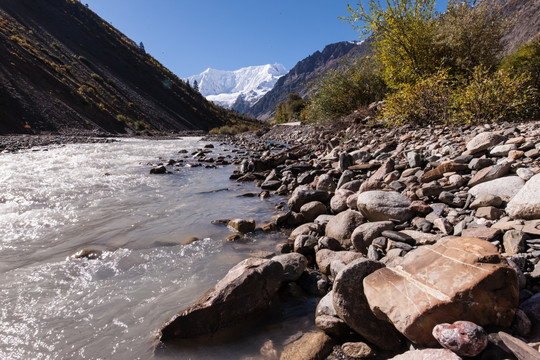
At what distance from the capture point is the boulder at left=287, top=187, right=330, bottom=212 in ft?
19.3

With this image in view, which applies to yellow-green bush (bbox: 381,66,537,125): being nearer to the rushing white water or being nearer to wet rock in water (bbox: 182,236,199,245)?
the rushing white water

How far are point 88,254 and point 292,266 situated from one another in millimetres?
3092

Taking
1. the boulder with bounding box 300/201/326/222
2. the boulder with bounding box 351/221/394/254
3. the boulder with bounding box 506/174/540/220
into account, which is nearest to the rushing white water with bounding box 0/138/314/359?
the boulder with bounding box 300/201/326/222

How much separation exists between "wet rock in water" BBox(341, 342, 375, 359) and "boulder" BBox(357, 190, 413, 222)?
80.7 inches

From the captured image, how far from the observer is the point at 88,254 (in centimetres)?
422

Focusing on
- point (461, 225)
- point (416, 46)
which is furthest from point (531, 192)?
point (416, 46)

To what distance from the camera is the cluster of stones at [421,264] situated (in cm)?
193

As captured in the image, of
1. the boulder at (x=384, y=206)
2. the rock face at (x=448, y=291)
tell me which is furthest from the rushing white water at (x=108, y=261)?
the boulder at (x=384, y=206)

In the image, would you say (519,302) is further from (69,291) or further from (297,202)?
(69,291)

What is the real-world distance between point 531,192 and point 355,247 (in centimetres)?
199

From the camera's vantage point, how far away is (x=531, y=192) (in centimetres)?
292

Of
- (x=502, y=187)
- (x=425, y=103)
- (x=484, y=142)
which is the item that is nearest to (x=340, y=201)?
(x=502, y=187)

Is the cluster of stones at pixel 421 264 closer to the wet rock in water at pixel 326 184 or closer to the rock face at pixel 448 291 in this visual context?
the rock face at pixel 448 291

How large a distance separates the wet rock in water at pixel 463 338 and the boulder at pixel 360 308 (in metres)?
0.59
